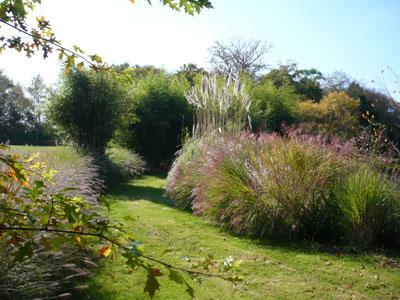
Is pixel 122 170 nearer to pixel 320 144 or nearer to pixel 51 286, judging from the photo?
pixel 320 144

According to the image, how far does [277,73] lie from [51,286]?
40385 mm

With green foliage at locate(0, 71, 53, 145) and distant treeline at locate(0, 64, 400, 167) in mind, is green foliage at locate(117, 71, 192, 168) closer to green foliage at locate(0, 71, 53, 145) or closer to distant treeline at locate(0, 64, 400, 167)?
distant treeline at locate(0, 64, 400, 167)

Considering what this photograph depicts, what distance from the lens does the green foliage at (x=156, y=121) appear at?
70.5 ft

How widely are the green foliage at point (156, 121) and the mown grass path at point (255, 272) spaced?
43.5 ft

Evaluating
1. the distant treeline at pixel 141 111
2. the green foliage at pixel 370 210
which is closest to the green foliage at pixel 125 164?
the distant treeline at pixel 141 111

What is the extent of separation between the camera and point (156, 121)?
2183 cm

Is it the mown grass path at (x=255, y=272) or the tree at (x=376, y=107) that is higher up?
the tree at (x=376, y=107)

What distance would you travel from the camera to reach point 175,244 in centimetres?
703

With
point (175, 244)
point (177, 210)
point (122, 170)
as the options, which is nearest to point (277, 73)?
point (122, 170)

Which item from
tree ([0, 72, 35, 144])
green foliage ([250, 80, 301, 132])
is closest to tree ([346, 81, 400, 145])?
green foliage ([250, 80, 301, 132])

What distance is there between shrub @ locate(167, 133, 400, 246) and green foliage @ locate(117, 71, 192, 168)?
12.5 meters

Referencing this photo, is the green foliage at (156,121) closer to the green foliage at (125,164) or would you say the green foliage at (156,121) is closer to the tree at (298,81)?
the green foliage at (125,164)

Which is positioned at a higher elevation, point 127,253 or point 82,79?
point 82,79

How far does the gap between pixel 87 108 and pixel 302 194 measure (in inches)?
386
